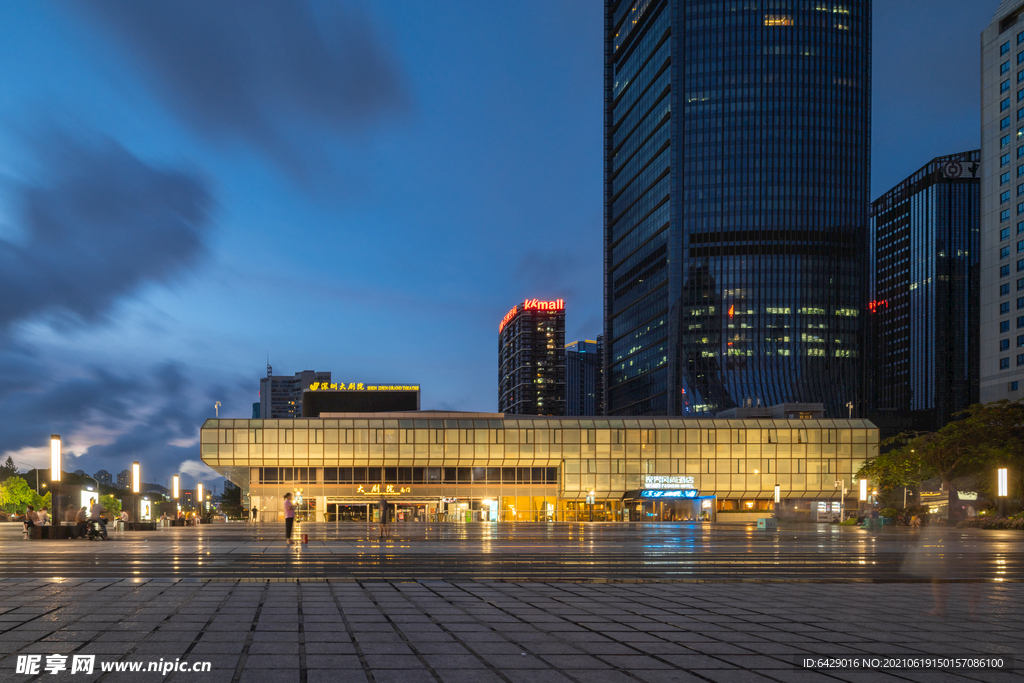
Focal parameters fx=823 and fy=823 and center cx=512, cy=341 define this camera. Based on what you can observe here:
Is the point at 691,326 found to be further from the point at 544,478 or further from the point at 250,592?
the point at 250,592

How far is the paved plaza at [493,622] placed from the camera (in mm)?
7477

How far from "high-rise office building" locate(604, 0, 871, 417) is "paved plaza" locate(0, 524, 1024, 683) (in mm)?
156968

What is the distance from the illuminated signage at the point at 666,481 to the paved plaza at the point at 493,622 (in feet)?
239

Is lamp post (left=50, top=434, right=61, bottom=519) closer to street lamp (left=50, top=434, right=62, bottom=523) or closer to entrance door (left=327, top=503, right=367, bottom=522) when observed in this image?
street lamp (left=50, top=434, right=62, bottom=523)

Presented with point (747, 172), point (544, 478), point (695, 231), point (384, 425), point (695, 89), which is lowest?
point (544, 478)

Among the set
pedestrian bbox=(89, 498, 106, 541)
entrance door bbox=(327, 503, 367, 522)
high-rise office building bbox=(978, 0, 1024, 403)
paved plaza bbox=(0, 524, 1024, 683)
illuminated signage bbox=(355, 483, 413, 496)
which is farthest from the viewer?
high-rise office building bbox=(978, 0, 1024, 403)

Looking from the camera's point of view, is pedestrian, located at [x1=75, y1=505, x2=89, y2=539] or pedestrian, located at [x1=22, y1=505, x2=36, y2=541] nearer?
pedestrian, located at [x1=75, y1=505, x2=89, y2=539]

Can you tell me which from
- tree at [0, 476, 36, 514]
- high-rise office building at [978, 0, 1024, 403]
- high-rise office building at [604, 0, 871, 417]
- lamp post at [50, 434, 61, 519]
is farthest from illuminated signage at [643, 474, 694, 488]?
tree at [0, 476, 36, 514]

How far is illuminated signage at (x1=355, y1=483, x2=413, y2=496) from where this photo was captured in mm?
89312

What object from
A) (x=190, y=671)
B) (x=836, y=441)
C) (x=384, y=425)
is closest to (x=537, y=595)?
(x=190, y=671)

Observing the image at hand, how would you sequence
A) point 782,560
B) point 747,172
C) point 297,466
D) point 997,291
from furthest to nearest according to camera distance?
point 747,172 < point 997,291 < point 297,466 < point 782,560

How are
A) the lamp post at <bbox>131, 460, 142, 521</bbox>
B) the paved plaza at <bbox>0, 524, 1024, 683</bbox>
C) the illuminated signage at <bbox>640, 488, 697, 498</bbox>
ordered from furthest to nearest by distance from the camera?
1. the illuminated signage at <bbox>640, 488, 697, 498</bbox>
2. the lamp post at <bbox>131, 460, 142, 521</bbox>
3. the paved plaza at <bbox>0, 524, 1024, 683</bbox>

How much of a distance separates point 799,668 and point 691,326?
170m

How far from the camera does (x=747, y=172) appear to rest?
173625 millimetres
